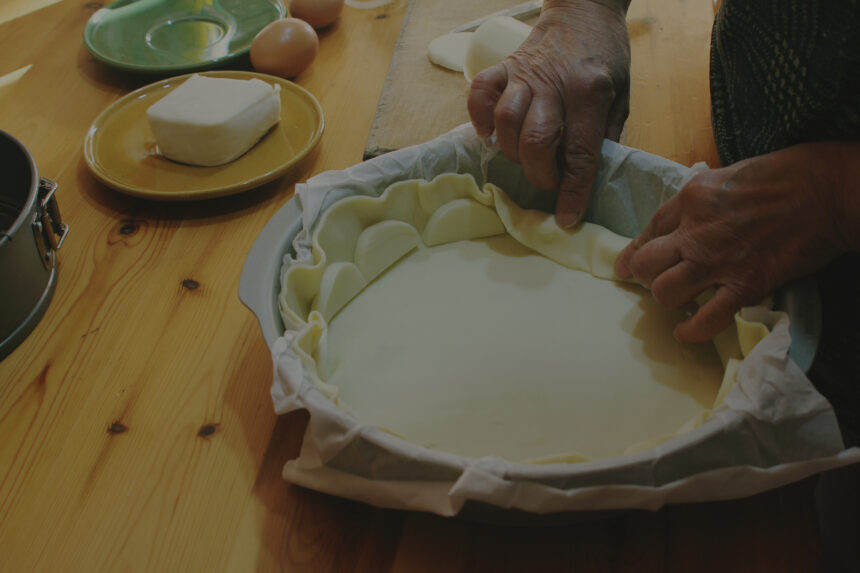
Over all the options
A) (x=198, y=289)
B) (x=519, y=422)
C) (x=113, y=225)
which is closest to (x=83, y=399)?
(x=198, y=289)

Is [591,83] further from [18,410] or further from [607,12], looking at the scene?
[18,410]

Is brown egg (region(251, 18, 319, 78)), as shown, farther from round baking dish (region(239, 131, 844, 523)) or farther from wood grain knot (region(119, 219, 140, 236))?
round baking dish (region(239, 131, 844, 523))

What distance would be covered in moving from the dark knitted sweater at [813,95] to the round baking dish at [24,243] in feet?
2.49

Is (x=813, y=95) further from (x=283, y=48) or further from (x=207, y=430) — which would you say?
(x=283, y=48)

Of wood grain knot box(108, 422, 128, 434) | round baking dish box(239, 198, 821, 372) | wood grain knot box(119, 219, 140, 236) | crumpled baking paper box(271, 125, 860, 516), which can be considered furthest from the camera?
wood grain knot box(119, 219, 140, 236)

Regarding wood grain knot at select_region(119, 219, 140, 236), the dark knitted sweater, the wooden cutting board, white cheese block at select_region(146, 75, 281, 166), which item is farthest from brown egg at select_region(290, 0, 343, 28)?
the dark knitted sweater

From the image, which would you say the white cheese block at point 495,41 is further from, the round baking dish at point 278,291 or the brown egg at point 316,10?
the round baking dish at point 278,291

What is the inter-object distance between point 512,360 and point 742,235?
25 centimetres

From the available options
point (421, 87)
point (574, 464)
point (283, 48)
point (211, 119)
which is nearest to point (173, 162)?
point (211, 119)

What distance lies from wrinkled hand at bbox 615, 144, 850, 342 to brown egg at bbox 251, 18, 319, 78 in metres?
0.71

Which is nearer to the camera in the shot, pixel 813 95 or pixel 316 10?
pixel 813 95

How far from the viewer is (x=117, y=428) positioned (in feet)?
2.09

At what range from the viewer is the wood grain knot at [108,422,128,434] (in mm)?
634

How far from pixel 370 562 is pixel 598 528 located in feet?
0.64
